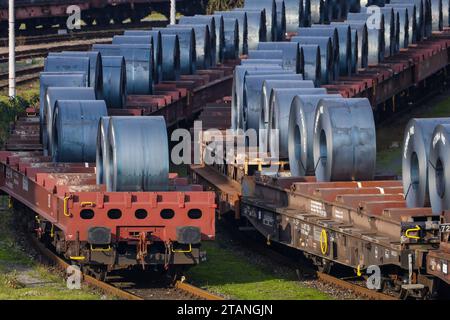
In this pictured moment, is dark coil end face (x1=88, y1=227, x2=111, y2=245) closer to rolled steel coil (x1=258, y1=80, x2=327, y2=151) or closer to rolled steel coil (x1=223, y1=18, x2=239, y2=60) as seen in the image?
rolled steel coil (x1=258, y1=80, x2=327, y2=151)

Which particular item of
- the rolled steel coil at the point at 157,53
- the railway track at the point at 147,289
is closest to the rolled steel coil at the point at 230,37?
the rolled steel coil at the point at 157,53

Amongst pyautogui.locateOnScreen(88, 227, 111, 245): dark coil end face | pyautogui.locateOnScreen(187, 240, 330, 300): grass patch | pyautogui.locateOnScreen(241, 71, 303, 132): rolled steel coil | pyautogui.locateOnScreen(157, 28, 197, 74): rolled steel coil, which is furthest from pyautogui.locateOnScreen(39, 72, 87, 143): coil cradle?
pyautogui.locateOnScreen(157, 28, 197, 74): rolled steel coil

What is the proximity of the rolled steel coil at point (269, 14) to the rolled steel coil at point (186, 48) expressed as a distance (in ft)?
24.6

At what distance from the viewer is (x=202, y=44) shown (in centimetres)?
4753

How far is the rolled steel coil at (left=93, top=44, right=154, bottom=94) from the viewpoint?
41.3 metres

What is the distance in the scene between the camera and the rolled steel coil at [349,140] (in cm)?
2842

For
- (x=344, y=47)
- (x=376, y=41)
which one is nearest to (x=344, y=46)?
(x=344, y=47)

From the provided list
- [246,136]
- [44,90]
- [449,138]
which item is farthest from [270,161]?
[449,138]

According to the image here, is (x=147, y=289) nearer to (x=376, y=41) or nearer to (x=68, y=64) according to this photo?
(x=68, y=64)

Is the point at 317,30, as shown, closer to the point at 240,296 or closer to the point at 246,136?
the point at 246,136

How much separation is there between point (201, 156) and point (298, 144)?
4.95m

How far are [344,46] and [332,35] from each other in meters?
0.74

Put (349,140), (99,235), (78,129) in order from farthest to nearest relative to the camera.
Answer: (78,129), (349,140), (99,235)

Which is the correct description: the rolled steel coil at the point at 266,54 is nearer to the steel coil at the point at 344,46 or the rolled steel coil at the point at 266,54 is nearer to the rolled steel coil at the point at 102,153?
the steel coil at the point at 344,46
